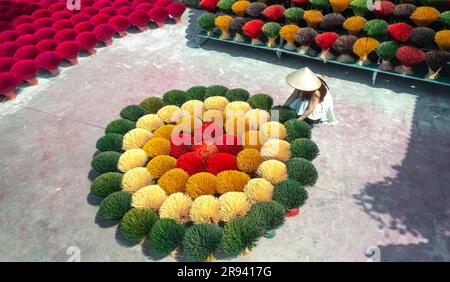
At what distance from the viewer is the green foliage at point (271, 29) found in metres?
11.4

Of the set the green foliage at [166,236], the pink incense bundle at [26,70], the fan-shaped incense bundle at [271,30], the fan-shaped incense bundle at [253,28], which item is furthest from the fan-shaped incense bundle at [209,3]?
the green foliage at [166,236]

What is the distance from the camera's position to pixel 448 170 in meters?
7.84

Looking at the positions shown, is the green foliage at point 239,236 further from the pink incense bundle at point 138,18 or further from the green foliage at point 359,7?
the pink incense bundle at point 138,18

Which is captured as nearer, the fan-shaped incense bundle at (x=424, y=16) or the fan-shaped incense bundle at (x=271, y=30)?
the fan-shaped incense bundle at (x=424, y=16)

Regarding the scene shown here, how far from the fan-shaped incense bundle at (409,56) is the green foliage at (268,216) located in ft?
19.4

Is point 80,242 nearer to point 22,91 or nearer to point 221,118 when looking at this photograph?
point 221,118

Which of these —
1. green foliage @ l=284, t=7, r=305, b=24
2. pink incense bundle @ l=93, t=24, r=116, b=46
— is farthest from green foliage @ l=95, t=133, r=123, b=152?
green foliage @ l=284, t=7, r=305, b=24

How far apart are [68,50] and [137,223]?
26.5 ft

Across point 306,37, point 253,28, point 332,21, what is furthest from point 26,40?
point 332,21

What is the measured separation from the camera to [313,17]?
1110cm

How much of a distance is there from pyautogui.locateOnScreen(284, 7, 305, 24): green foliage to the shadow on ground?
10.3ft

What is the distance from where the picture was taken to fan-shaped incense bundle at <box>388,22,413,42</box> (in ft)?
32.6
